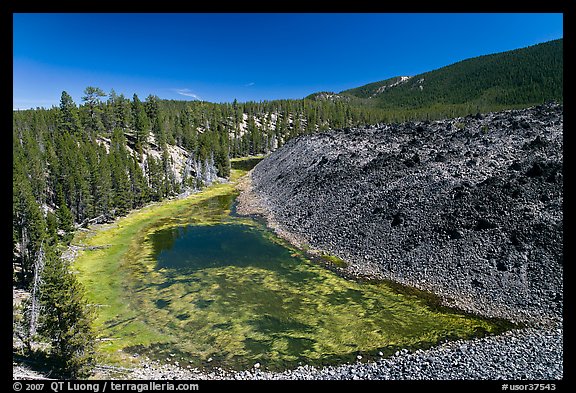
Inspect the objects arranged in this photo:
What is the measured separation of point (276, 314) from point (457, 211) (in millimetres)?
22900

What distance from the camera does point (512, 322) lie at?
25.5 m

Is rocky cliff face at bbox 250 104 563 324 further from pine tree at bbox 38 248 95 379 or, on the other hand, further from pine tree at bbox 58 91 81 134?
pine tree at bbox 58 91 81 134

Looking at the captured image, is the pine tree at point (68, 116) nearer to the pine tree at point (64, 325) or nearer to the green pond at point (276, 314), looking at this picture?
the green pond at point (276, 314)

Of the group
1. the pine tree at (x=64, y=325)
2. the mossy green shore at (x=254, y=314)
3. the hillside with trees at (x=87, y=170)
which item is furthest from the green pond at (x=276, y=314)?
the hillside with trees at (x=87, y=170)

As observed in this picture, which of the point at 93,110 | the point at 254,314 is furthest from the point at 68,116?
the point at 254,314

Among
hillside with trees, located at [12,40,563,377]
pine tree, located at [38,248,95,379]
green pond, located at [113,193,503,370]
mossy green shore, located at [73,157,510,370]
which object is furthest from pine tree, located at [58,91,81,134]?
pine tree, located at [38,248,95,379]

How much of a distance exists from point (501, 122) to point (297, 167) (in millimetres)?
40025

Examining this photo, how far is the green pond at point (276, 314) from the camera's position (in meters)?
24.0

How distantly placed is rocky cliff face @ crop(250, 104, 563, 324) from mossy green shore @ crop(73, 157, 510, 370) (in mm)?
3787

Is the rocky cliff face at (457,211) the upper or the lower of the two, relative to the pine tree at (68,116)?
lower

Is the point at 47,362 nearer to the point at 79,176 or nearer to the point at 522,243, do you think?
the point at 522,243

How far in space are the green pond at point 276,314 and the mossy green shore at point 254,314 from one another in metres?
0.08

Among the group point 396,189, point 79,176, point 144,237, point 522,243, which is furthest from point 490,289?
point 79,176

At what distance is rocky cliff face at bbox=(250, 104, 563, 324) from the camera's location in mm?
28853
